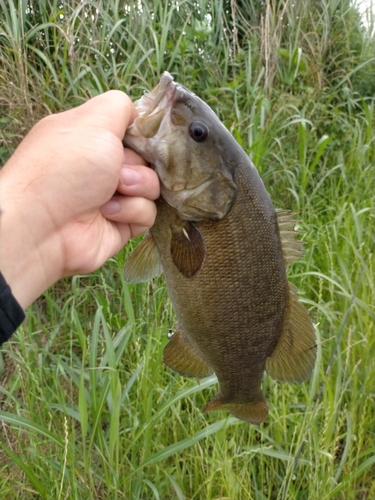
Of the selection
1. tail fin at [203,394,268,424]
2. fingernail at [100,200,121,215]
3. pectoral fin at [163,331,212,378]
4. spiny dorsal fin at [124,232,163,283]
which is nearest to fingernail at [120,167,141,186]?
fingernail at [100,200,121,215]

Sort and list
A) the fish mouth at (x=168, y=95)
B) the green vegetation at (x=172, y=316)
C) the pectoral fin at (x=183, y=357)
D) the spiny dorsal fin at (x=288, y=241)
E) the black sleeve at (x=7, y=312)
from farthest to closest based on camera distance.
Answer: the green vegetation at (x=172, y=316), the pectoral fin at (x=183, y=357), the spiny dorsal fin at (x=288, y=241), the fish mouth at (x=168, y=95), the black sleeve at (x=7, y=312)

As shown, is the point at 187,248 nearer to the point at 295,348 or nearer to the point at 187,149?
the point at 187,149

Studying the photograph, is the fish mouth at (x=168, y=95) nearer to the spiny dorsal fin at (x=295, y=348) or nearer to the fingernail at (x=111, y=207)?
the fingernail at (x=111, y=207)

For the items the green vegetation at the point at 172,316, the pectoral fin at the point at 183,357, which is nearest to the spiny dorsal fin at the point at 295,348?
the pectoral fin at the point at 183,357

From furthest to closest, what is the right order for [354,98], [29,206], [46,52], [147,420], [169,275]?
1. [354,98]
2. [46,52]
3. [147,420]
4. [169,275]
5. [29,206]

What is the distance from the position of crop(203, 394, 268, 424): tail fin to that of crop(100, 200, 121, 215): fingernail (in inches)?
26.3

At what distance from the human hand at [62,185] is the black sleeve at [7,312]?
3.0 inches

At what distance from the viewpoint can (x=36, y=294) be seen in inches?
55.6

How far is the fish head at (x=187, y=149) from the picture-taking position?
4.39 ft

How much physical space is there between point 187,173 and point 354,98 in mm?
3923

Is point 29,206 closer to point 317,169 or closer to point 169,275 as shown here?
point 169,275

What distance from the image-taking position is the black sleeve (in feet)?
4.04

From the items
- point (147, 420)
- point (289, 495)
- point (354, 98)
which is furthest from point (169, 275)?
point (354, 98)

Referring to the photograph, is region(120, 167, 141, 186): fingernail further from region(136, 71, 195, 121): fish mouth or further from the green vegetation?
the green vegetation
